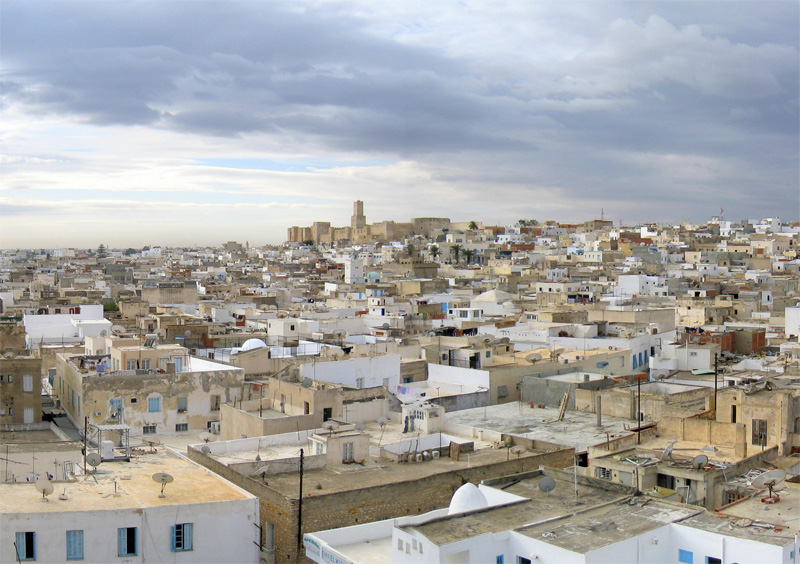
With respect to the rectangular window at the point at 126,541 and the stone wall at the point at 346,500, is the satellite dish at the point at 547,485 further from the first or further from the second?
the rectangular window at the point at 126,541

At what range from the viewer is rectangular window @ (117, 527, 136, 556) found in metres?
12.5

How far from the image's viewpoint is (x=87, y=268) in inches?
3957

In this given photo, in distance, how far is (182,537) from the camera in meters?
12.9

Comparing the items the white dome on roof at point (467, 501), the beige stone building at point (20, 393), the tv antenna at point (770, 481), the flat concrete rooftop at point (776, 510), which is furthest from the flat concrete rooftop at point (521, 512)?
the beige stone building at point (20, 393)

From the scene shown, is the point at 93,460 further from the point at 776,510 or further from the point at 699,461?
the point at 776,510

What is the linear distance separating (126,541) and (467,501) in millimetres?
4811

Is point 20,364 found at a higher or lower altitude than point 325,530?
higher

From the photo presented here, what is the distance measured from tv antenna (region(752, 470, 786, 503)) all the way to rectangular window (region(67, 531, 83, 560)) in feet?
33.3

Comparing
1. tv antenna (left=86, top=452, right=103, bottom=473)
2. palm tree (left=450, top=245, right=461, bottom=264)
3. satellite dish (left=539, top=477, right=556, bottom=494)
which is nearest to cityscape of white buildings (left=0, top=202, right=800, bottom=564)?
satellite dish (left=539, top=477, right=556, bottom=494)

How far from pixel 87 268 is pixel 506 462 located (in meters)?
91.2

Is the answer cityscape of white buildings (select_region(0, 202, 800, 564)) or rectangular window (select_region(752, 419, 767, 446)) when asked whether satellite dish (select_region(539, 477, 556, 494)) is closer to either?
cityscape of white buildings (select_region(0, 202, 800, 564))

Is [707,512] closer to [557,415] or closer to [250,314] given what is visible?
[557,415]

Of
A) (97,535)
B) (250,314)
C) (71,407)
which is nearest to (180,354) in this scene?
(71,407)

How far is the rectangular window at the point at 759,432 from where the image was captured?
1830 centimetres
